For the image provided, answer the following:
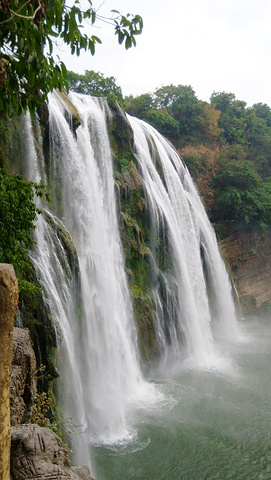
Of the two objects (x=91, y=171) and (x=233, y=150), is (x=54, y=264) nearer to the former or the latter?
(x=91, y=171)

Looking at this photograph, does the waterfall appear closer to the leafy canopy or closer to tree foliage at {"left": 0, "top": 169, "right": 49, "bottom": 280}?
tree foliage at {"left": 0, "top": 169, "right": 49, "bottom": 280}

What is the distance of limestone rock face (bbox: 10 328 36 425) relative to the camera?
15.5ft

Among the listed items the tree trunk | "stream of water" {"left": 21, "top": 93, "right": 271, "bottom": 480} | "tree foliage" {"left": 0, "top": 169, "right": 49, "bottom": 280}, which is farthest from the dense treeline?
the tree trunk

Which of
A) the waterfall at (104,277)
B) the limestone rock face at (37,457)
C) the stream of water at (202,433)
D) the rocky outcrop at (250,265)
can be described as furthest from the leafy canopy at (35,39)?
the rocky outcrop at (250,265)

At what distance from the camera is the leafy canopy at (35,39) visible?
122 inches

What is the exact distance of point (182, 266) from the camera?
14.2 metres

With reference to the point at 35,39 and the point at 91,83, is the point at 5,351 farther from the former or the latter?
the point at 91,83

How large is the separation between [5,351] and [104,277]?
7.90 metres

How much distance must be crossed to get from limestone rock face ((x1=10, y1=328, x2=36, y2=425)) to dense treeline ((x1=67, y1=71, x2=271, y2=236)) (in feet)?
55.9

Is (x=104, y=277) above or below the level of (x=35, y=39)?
below

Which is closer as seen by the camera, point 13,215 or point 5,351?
point 5,351

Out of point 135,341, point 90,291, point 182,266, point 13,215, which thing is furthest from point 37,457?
point 182,266

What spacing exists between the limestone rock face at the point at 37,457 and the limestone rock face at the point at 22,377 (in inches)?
35.1

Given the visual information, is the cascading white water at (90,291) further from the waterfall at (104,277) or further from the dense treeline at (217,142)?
the dense treeline at (217,142)
